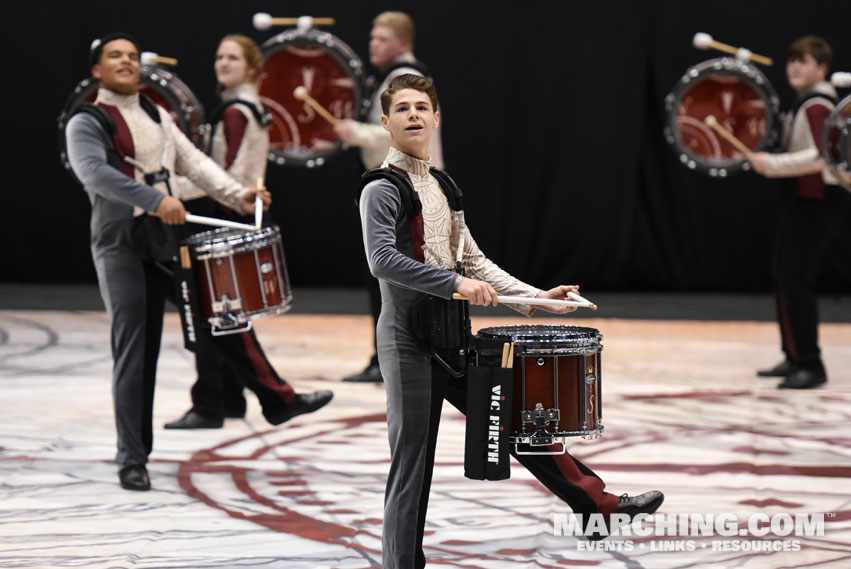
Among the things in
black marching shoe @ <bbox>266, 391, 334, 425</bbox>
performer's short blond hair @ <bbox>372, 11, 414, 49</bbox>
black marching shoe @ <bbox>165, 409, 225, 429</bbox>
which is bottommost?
black marching shoe @ <bbox>165, 409, 225, 429</bbox>

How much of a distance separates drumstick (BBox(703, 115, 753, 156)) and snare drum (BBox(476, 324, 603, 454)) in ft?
11.4

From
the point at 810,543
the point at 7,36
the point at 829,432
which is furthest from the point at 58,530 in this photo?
the point at 7,36

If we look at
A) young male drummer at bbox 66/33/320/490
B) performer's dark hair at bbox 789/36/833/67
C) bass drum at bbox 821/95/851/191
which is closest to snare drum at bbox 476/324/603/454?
young male drummer at bbox 66/33/320/490

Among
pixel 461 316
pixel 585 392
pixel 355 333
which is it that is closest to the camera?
pixel 461 316

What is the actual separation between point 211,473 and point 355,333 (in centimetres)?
340

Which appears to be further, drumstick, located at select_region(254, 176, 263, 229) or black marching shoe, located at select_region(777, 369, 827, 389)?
black marching shoe, located at select_region(777, 369, 827, 389)

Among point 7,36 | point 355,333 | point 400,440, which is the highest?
point 7,36

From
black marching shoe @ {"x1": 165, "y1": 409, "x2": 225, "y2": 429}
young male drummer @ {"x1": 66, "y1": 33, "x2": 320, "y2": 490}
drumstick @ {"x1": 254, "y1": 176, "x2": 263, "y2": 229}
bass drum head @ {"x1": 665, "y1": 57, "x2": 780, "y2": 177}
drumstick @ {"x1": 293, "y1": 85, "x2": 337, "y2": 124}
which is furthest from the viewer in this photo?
bass drum head @ {"x1": 665, "y1": 57, "x2": 780, "y2": 177}

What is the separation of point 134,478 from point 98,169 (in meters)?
1.04

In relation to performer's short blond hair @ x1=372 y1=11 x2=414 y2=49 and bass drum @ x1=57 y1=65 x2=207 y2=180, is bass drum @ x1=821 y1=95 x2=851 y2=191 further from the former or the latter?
bass drum @ x1=57 y1=65 x2=207 y2=180

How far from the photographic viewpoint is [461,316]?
2.95 meters

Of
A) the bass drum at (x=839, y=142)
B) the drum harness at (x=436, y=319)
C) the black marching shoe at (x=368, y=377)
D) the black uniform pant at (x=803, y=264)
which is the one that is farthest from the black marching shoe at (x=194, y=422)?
the bass drum at (x=839, y=142)

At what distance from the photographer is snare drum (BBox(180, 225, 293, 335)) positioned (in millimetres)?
4254

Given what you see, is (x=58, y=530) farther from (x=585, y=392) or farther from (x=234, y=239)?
(x=585, y=392)
